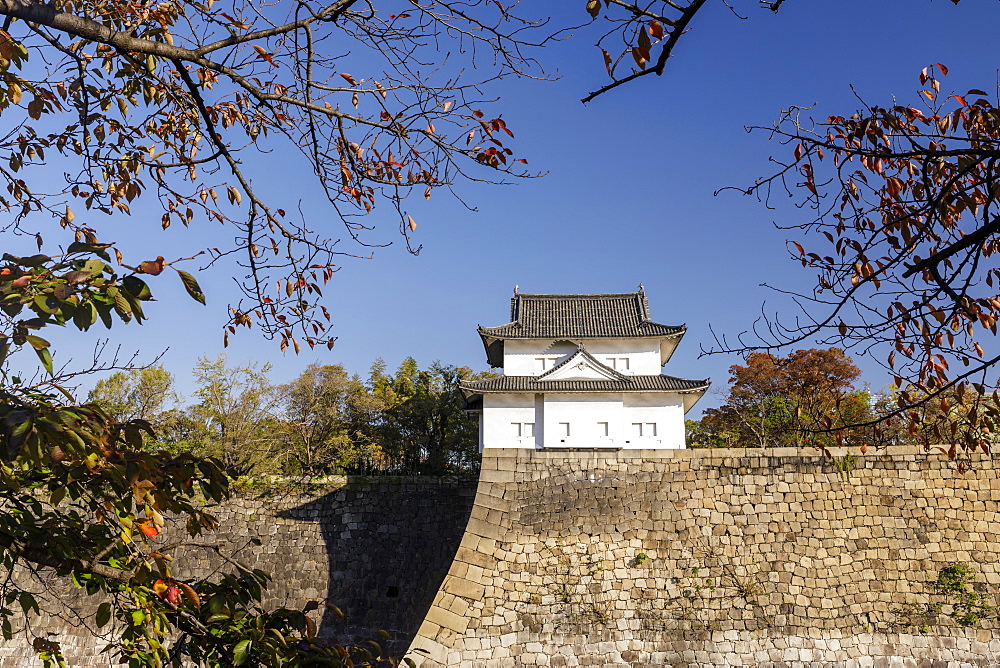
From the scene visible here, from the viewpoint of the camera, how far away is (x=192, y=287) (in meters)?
2.19

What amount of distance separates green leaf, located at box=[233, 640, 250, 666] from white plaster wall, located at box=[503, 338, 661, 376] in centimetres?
1466

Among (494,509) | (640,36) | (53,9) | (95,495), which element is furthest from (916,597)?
(53,9)

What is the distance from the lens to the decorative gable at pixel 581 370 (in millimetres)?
16031

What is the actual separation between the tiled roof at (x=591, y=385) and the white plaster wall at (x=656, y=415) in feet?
0.95

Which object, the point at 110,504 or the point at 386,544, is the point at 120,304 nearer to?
the point at 110,504

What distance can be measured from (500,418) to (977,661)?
9.38 m

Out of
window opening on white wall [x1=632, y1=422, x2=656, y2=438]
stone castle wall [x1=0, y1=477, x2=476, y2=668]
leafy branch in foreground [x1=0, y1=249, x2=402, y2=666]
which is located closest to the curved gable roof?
window opening on white wall [x1=632, y1=422, x2=656, y2=438]

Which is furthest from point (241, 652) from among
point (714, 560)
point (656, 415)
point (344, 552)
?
point (656, 415)

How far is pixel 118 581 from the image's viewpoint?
2338mm

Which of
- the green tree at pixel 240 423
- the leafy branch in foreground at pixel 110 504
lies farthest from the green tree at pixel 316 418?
the leafy branch in foreground at pixel 110 504

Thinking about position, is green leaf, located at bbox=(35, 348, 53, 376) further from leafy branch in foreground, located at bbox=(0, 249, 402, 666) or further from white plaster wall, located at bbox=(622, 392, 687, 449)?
white plaster wall, located at bbox=(622, 392, 687, 449)

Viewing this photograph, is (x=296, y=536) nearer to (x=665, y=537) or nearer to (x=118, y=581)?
(x=665, y=537)

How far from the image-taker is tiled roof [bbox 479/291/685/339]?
55.1 ft

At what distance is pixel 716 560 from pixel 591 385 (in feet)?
17.0
